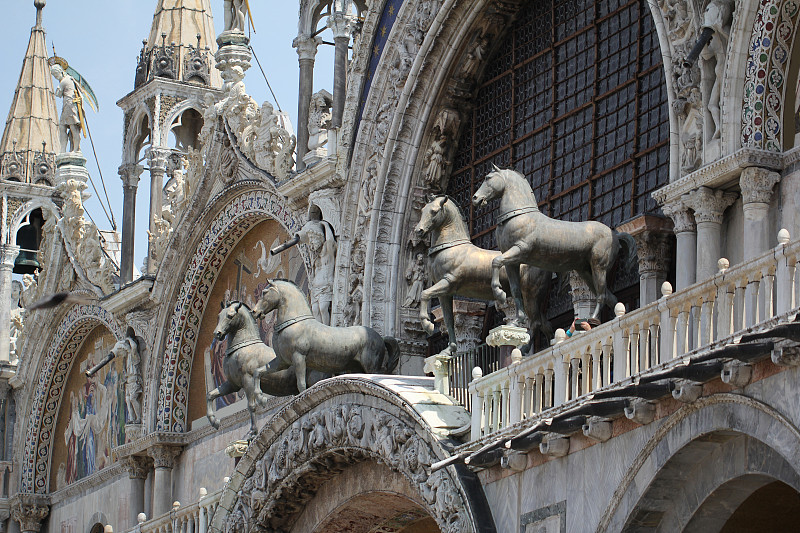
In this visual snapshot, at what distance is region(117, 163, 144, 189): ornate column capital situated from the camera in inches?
1249

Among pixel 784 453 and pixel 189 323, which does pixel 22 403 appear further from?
Answer: pixel 784 453

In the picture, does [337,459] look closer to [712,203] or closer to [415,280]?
[415,280]

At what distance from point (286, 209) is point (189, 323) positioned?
12.9 feet

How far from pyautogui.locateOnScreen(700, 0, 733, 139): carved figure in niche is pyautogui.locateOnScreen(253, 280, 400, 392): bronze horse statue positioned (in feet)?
18.6

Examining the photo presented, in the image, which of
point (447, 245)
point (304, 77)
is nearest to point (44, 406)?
point (304, 77)

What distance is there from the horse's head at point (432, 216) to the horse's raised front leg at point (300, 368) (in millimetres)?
2788

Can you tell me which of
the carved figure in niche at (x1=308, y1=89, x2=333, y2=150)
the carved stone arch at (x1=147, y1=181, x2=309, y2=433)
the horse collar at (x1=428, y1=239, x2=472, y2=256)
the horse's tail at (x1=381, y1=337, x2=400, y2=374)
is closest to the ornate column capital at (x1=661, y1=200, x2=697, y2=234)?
the horse collar at (x1=428, y1=239, x2=472, y2=256)

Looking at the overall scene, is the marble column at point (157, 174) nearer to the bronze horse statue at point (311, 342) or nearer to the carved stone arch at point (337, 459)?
the bronze horse statue at point (311, 342)

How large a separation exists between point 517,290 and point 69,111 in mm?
17117

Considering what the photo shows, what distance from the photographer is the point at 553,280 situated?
21.2 metres

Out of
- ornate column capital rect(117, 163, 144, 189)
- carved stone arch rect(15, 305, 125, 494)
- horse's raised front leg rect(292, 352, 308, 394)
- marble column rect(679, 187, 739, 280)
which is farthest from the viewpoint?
carved stone arch rect(15, 305, 125, 494)

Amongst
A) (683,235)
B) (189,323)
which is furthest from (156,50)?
(683,235)

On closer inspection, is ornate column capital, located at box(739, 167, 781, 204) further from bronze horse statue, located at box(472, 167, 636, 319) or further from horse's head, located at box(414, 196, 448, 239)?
horse's head, located at box(414, 196, 448, 239)

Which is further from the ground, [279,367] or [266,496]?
[279,367]
